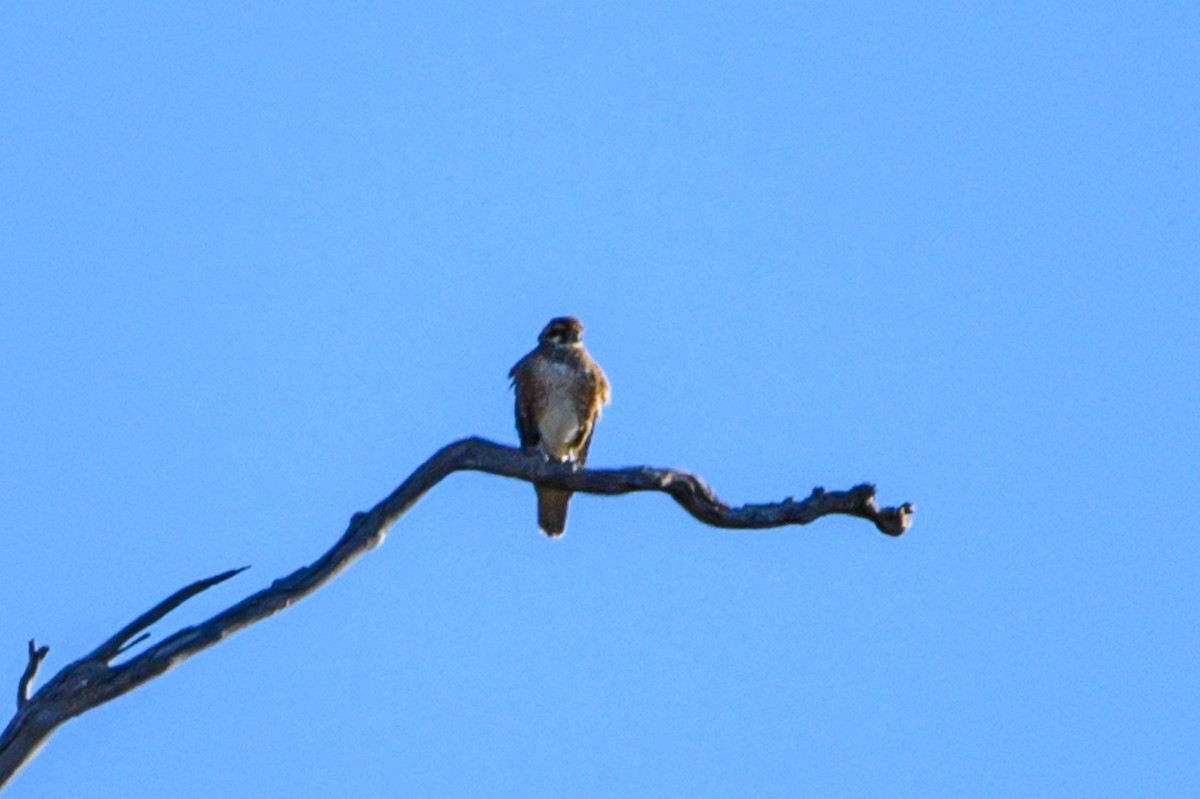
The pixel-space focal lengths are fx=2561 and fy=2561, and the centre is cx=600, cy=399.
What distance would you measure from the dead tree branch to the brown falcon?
3.66m

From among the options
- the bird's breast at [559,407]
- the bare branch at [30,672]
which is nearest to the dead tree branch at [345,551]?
the bare branch at [30,672]

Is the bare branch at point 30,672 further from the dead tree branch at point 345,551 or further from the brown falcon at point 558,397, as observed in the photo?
A: the brown falcon at point 558,397

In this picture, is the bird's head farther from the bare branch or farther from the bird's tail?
the bare branch

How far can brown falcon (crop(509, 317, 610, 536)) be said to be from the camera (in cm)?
1284

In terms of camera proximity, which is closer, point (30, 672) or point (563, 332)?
point (30, 672)

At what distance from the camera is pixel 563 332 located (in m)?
13.0

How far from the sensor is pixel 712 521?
358 inches

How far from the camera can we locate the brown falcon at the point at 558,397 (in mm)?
12836

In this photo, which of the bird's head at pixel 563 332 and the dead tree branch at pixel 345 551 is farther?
the bird's head at pixel 563 332

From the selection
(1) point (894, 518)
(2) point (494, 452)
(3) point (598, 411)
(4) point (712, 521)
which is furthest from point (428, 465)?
(3) point (598, 411)

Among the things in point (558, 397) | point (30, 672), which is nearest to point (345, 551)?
point (30, 672)

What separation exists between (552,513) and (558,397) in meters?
0.59

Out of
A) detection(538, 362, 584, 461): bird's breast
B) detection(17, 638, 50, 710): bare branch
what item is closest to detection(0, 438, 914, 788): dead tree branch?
detection(17, 638, 50, 710): bare branch

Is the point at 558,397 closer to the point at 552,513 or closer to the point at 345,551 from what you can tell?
the point at 552,513
